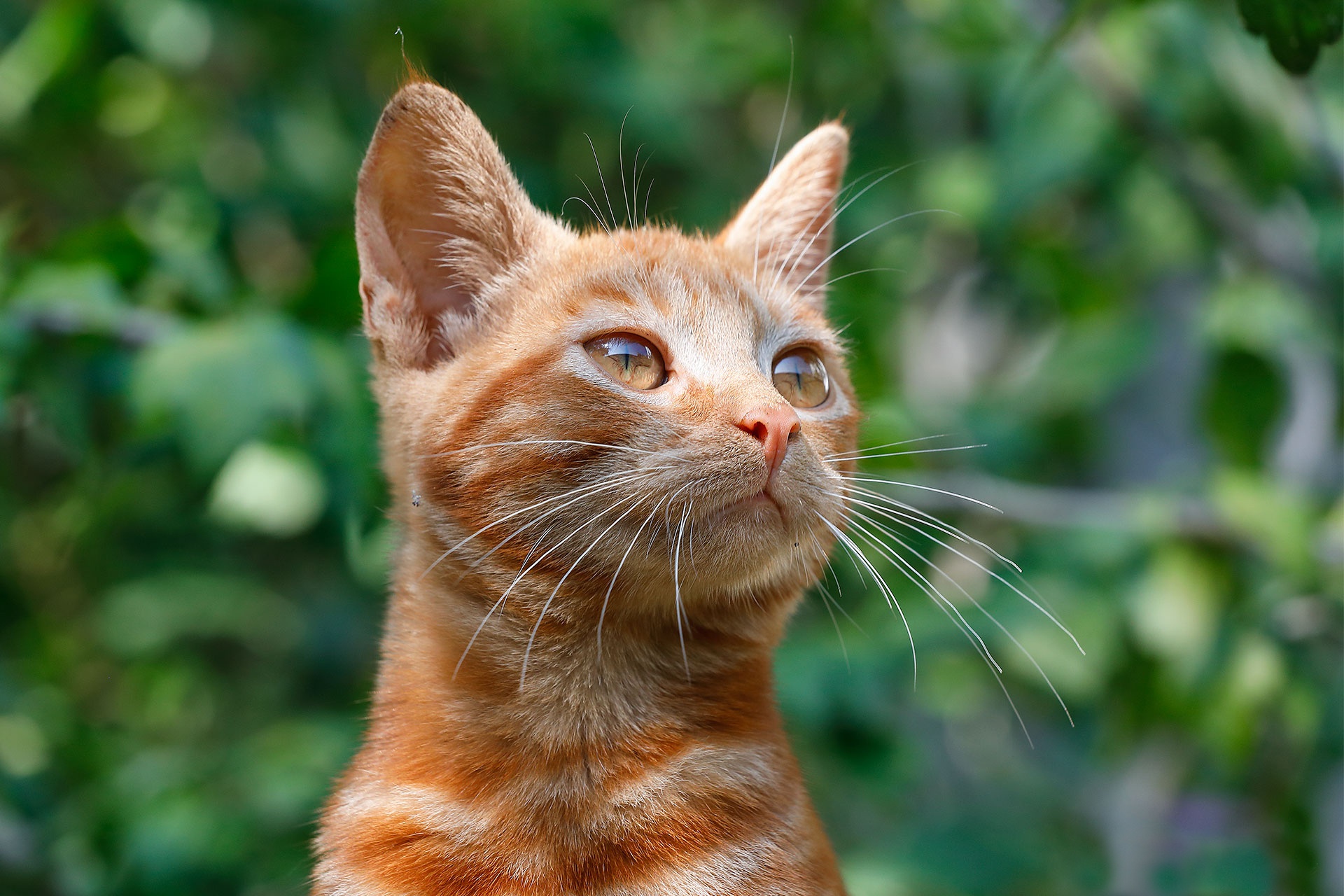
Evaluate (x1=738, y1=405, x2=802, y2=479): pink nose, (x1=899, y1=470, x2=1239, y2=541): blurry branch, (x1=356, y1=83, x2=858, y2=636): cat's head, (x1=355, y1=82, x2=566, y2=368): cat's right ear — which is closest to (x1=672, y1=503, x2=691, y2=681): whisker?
(x1=356, y1=83, x2=858, y2=636): cat's head

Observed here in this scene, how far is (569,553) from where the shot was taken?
1.56 meters

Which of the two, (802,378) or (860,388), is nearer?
(802,378)

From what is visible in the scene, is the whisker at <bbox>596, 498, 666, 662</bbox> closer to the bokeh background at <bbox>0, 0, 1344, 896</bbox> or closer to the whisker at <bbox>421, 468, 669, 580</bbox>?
the whisker at <bbox>421, 468, 669, 580</bbox>

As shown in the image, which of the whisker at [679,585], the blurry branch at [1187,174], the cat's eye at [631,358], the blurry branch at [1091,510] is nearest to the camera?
the whisker at [679,585]

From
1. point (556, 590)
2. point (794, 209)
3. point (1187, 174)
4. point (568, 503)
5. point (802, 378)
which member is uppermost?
point (1187, 174)

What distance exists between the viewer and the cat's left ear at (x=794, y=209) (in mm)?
1994

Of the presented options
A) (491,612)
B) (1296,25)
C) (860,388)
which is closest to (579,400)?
(491,612)

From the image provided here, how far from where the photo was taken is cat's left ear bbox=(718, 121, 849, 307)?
1.99 meters

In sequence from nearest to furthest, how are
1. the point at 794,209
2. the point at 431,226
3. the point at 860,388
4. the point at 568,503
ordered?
the point at 568,503
the point at 431,226
the point at 794,209
the point at 860,388

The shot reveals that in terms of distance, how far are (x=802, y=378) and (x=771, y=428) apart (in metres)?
0.34

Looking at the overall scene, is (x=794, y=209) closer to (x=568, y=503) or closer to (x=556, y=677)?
(x=568, y=503)

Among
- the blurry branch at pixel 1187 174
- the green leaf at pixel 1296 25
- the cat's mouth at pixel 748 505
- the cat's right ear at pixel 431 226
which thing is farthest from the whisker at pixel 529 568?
the blurry branch at pixel 1187 174

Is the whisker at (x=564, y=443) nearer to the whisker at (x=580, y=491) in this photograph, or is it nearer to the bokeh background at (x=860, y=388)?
the whisker at (x=580, y=491)

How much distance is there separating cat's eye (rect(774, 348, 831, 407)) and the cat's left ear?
0.52ft
